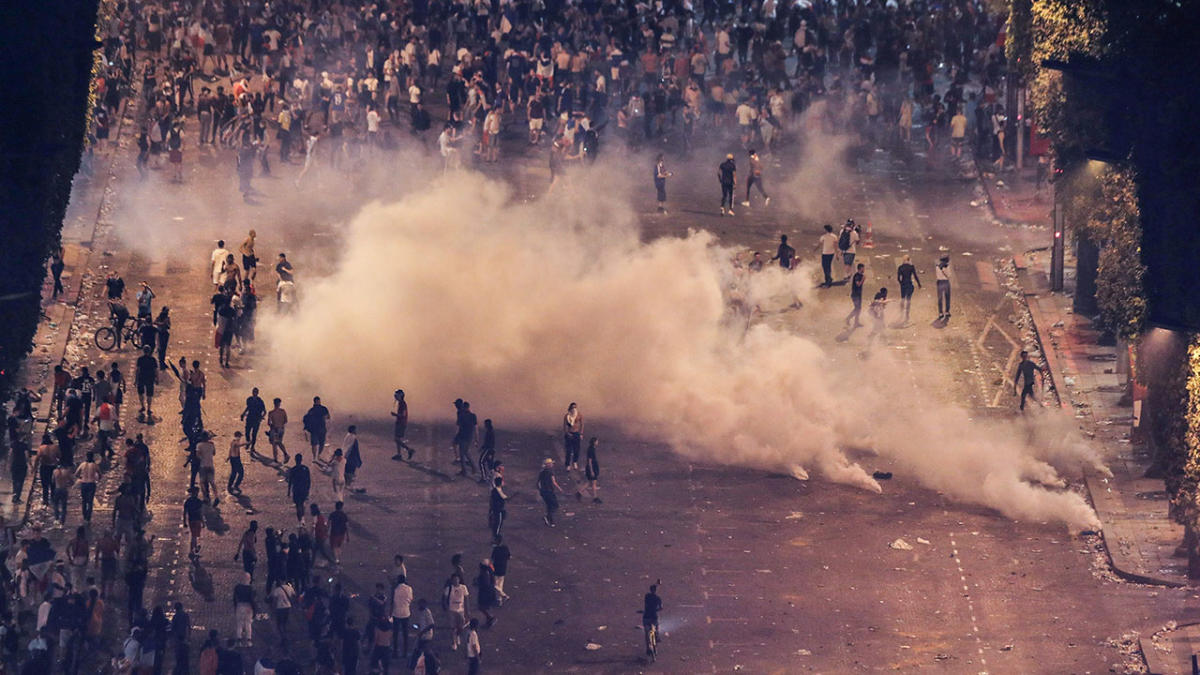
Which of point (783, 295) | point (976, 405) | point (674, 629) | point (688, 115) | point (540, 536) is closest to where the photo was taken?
point (674, 629)

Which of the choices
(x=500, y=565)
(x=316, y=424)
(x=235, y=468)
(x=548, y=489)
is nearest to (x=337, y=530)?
(x=500, y=565)

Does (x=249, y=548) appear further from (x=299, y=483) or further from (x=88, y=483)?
(x=88, y=483)

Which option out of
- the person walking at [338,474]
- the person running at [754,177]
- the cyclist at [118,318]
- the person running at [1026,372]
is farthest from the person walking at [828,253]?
the cyclist at [118,318]

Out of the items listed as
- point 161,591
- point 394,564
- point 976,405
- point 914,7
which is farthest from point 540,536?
point 914,7

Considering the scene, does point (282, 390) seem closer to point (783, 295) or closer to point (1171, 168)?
point (783, 295)

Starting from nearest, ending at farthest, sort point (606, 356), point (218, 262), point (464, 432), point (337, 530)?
point (337, 530) < point (464, 432) < point (606, 356) < point (218, 262)

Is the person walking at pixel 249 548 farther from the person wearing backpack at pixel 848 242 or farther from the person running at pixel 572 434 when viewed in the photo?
the person wearing backpack at pixel 848 242
